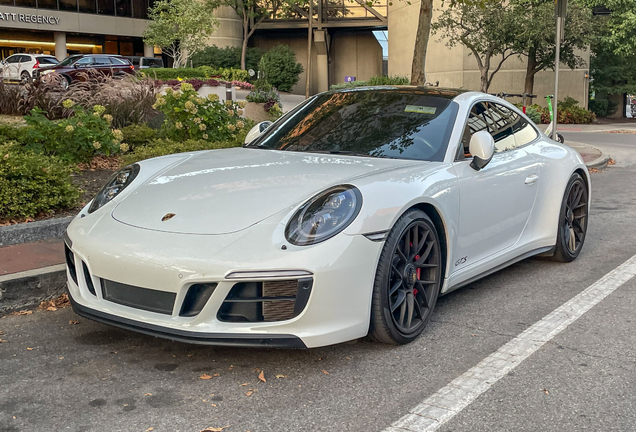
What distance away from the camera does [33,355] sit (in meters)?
3.57

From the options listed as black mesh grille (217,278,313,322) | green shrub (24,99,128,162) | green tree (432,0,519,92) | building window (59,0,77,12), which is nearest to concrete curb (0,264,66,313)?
black mesh grille (217,278,313,322)

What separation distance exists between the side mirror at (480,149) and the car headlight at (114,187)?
2.07 meters

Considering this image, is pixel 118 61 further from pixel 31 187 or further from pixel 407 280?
pixel 407 280

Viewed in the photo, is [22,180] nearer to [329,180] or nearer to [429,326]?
[329,180]

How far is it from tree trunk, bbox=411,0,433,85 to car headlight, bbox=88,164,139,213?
26.8 feet

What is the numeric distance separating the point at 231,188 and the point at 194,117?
499cm

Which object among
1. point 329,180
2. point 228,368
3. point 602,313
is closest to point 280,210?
point 329,180

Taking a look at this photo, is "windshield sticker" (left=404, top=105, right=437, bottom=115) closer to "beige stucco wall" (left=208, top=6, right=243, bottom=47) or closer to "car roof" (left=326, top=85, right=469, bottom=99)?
"car roof" (left=326, top=85, right=469, bottom=99)

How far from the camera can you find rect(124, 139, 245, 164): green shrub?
7.67 m

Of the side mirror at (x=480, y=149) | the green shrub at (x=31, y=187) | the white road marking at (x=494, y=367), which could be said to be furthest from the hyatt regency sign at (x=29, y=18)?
the white road marking at (x=494, y=367)

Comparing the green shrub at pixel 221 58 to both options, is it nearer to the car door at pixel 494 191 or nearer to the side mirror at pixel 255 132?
the side mirror at pixel 255 132

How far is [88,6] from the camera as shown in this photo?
156 ft

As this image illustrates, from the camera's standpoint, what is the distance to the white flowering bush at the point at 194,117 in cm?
841

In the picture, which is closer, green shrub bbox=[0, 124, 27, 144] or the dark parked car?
green shrub bbox=[0, 124, 27, 144]
